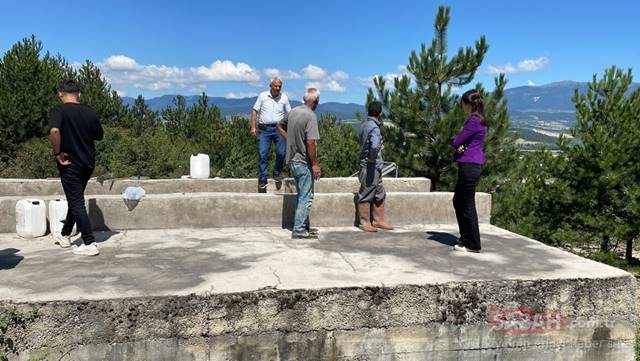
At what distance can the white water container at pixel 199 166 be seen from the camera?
7891 millimetres

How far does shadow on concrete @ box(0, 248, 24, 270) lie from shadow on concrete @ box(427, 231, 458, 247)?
4138mm

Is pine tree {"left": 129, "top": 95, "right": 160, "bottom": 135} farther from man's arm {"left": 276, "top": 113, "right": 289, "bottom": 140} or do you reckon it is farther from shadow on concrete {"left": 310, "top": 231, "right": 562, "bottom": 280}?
shadow on concrete {"left": 310, "top": 231, "right": 562, "bottom": 280}

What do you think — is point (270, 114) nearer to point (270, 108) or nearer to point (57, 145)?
point (270, 108)

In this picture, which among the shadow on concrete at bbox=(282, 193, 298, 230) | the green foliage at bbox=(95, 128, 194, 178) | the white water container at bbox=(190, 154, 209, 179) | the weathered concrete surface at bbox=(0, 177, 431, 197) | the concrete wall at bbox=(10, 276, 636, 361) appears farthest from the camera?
the green foliage at bbox=(95, 128, 194, 178)

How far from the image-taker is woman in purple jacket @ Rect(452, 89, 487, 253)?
4777mm

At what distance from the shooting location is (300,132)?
17.4 feet

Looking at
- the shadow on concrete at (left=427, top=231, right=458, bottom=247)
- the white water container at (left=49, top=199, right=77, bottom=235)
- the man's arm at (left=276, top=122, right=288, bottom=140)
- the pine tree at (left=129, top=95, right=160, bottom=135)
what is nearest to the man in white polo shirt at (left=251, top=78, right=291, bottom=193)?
the man's arm at (left=276, top=122, right=288, bottom=140)

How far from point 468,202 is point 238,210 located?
275cm

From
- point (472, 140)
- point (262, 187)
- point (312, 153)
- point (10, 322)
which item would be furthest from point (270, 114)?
point (10, 322)

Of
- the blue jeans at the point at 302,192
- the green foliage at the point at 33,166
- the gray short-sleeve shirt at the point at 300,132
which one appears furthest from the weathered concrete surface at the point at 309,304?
the green foliage at the point at 33,166

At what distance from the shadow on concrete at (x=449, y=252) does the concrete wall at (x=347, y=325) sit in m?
0.32

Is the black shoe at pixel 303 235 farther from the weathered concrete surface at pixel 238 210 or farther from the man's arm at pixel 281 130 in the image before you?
the man's arm at pixel 281 130

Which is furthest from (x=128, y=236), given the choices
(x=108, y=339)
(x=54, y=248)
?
(x=108, y=339)

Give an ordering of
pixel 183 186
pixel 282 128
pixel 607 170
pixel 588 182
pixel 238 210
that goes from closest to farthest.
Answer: pixel 238 210, pixel 282 128, pixel 183 186, pixel 607 170, pixel 588 182
